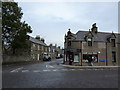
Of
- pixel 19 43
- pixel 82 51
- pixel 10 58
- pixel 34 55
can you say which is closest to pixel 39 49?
pixel 34 55

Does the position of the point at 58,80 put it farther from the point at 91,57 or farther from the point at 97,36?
the point at 97,36

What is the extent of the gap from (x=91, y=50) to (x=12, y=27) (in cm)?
1775

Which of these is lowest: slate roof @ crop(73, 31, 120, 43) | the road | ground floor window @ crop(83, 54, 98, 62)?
the road

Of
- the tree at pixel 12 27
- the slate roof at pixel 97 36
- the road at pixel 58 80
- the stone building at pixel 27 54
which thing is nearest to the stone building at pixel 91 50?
the slate roof at pixel 97 36

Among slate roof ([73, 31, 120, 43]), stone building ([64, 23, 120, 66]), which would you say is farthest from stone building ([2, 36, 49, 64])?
slate roof ([73, 31, 120, 43])

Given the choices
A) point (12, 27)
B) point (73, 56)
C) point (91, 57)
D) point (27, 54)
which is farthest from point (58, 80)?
point (27, 54)

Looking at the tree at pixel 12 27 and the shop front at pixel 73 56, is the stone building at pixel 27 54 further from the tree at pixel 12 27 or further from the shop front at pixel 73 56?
the shop front at pixel 73 56

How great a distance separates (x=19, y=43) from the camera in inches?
1344

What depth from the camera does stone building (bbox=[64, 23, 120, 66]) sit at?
108ft

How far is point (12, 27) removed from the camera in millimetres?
33625

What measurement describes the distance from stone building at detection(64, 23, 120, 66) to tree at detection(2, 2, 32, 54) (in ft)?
35.7

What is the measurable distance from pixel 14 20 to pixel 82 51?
16.7 metres

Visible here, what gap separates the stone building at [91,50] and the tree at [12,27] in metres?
10.9

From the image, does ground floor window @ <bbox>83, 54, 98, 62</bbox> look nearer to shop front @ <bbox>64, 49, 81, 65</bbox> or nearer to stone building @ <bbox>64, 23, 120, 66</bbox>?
stone building @ <bbox>64, 23, 120, 66</bbox>
